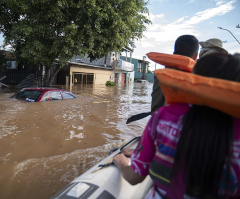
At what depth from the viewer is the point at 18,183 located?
275cm

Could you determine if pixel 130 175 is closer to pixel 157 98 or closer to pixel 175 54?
pixel 157 98

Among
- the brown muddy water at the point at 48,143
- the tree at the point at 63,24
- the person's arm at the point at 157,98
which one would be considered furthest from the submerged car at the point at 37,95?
the person's arm at the point at 157,98

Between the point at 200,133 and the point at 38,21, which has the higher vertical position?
the point at 38,21

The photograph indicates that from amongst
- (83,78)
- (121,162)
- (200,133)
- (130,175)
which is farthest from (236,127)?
(83,78)

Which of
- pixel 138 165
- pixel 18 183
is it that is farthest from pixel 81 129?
pixel 138 165

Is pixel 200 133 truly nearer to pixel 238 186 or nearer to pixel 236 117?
pixel 236 117

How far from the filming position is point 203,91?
2.65ft

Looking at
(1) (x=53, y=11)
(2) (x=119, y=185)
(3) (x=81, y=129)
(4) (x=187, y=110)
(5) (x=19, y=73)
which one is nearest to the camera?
(4) (x=187, y=110)

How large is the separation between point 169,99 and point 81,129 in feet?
14.7

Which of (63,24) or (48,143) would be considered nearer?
(48,143)

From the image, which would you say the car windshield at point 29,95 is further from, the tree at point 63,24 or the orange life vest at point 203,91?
the orange life vest at point 203,91

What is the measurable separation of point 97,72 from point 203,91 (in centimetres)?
2469

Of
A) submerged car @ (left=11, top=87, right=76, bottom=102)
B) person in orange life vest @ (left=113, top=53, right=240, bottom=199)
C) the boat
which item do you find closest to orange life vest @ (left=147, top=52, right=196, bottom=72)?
person in orange life vest @ (left=113, top=53, right=240, bottom=199)

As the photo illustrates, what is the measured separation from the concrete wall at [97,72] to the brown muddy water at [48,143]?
1374 centimetres
